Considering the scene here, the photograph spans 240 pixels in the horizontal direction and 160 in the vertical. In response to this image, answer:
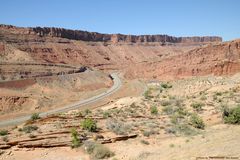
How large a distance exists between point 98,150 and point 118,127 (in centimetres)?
397

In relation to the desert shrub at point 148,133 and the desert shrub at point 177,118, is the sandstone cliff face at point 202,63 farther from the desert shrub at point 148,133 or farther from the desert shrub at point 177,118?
the desert shrub at point 148,133

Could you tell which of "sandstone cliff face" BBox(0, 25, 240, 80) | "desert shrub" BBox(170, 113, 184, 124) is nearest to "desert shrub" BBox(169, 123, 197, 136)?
"desert shrub" BBox(170, 113, 184, 124)

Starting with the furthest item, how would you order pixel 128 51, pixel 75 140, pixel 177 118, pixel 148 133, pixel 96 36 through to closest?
pixel 128 51, pixel 96 36, pixel 177 118, pixel 148 133, pixel 75 140

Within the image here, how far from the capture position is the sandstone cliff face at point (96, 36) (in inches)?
3914

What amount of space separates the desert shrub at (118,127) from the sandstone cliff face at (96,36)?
273 ft

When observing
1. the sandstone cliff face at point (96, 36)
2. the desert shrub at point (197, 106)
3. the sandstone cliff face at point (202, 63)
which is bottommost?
the desert shrub at point (197, 106)

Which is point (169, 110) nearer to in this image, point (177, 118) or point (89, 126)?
point (177, 118)

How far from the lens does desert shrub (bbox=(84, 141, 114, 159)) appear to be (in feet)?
48.9

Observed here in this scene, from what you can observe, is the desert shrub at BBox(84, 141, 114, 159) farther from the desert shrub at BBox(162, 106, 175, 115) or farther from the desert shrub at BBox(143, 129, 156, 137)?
the desert shrub at BBox(162, 106, 175, 115)

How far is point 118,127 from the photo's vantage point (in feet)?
62.1

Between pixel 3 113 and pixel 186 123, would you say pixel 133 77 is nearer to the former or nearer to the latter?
pixel 3 113

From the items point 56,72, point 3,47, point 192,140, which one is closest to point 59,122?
point 192,140

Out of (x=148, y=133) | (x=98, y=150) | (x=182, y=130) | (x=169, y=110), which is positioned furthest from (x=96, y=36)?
(x=98, y=150)

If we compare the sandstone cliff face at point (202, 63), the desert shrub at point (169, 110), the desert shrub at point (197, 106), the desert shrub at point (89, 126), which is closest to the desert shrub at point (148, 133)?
the desert shrub at point (89, 126)
